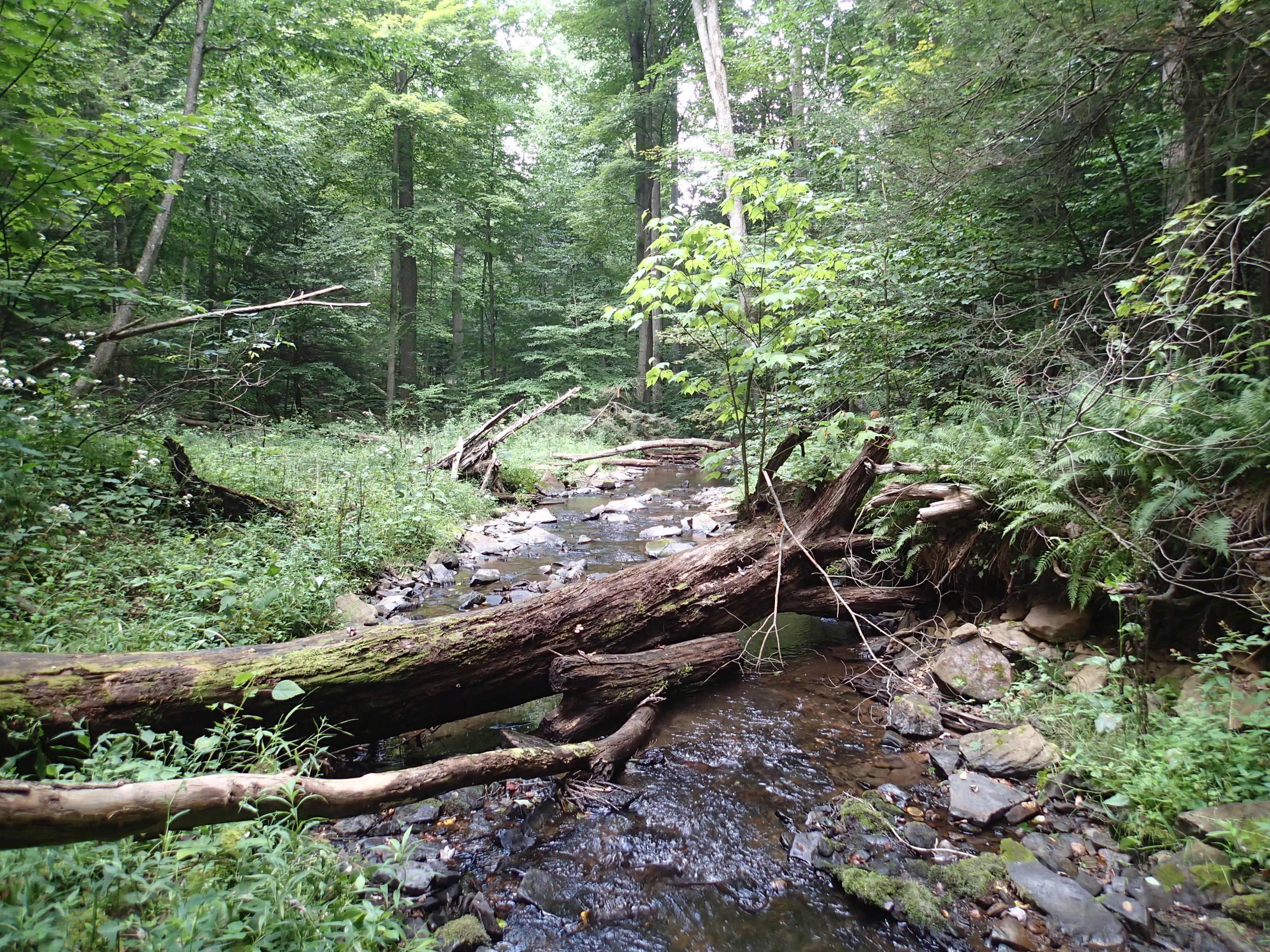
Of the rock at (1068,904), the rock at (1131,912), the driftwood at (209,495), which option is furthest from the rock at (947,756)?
the driftwood at (209,495)

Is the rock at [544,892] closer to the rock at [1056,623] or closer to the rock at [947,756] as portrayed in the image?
the rock at [947,756]

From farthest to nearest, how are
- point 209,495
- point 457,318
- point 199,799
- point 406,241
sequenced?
point 457,318 < point 406,241 < point 209,495 < point 199,799

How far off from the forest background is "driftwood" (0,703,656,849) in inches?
10.0

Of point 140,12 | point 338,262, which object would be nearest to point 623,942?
point 140,12

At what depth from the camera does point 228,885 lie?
206cm

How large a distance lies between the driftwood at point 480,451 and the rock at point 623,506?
7.60 ft

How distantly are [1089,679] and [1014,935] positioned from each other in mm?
1913

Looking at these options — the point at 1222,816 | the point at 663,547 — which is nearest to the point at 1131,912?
the point at 1222,816

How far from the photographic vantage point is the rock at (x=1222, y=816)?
2441 millimetres

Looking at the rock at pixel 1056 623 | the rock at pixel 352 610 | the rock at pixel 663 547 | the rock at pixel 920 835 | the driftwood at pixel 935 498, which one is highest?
the driftwood at pixel 935 498

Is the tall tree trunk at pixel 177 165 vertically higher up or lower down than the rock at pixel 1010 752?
higher up

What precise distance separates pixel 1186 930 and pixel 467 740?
3.78m

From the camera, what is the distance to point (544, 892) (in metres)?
2.70

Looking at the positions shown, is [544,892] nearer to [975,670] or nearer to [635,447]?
[975,670]
